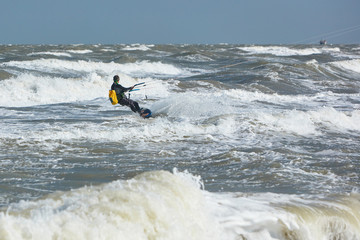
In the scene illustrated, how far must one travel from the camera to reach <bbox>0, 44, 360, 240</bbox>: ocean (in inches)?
198

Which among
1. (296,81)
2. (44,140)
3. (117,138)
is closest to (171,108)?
(117,138)

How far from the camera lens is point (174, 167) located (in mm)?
9641

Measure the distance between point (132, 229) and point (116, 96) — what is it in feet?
34.5

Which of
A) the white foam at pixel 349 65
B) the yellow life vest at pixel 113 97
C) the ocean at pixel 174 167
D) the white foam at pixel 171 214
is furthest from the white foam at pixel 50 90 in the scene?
the white foam at pixel 349 65

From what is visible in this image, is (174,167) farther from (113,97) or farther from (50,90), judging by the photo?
(50,90)

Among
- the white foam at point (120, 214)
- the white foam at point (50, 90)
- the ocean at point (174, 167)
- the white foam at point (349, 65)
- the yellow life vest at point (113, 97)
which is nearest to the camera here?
the white foam at point (120, 214)

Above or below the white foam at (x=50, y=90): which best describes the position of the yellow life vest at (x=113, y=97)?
above

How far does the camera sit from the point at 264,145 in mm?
12039

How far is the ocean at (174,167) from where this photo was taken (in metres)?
5.04

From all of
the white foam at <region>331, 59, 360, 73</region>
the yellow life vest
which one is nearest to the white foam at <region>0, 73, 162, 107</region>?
the yellow life vest

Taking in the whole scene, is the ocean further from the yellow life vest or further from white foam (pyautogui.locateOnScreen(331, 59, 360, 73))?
white foam (pyautogui.locateOnScreen(331, 59, 360, 73))

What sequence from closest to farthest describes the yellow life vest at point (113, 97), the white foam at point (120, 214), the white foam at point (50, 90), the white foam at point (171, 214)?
the white foam at point (120, 214) < the white foam at point (171, 214) < the yellow life vest at point (113, 97) < the white foam at point (50, 90)

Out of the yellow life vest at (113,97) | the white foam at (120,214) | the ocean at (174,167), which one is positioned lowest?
the ocean at (174,167)

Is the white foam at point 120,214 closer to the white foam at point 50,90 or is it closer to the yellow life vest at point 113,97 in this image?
the yellow life vest at point 113,97
